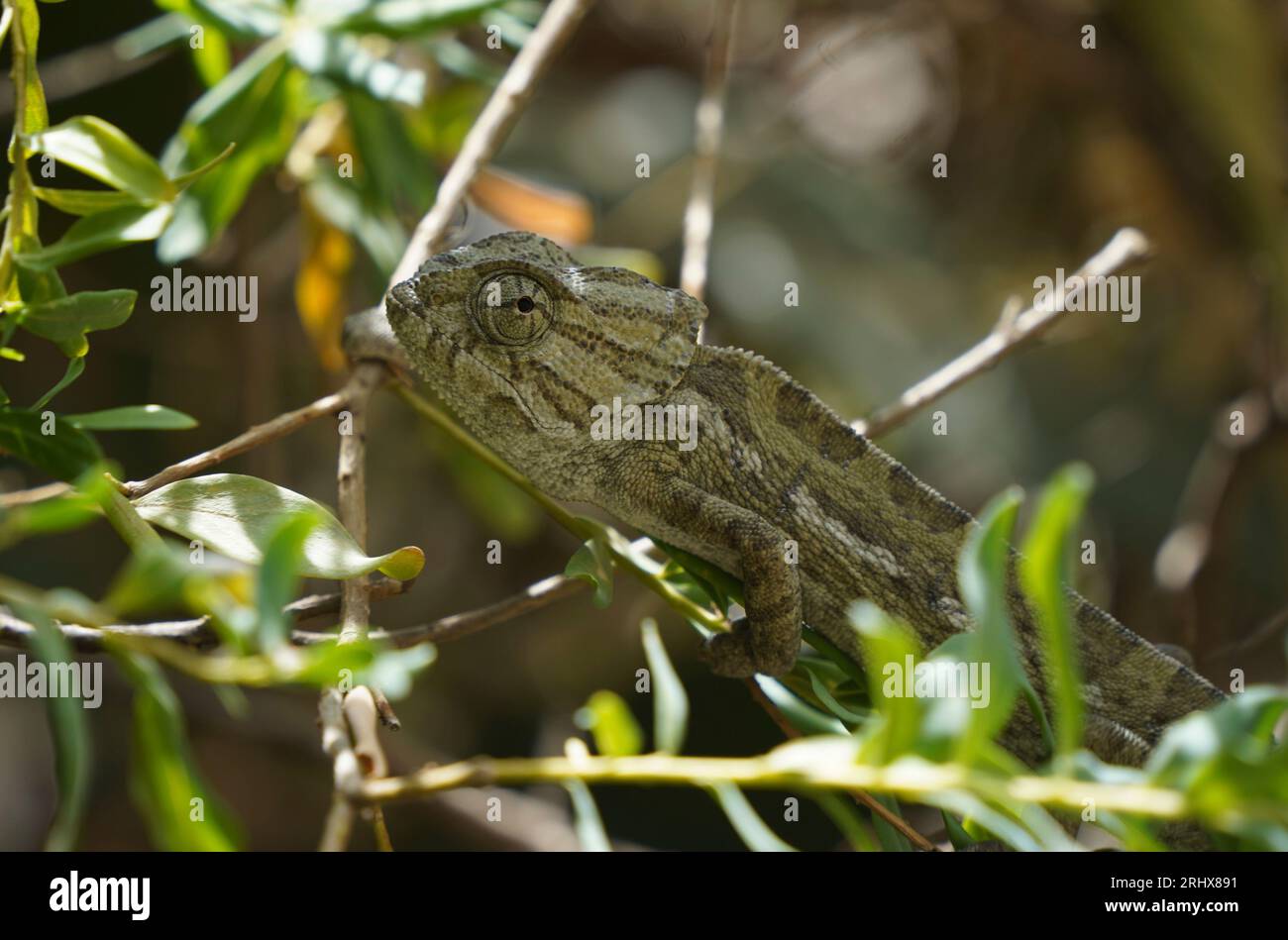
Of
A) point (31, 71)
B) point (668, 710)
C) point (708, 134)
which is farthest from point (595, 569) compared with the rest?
point (708, 134)

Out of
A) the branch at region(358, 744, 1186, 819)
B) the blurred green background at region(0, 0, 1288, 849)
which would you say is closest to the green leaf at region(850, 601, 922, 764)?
the branch at region(358, 744, 1186, 819)

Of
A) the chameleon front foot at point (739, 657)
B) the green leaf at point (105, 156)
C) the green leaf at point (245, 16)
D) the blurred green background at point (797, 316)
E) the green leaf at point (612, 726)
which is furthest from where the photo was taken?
the blurred green background at point (797, 316)

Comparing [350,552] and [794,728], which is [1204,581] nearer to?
[794,728]

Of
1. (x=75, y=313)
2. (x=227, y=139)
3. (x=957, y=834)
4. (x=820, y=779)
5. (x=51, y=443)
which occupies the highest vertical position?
(x=227, y=139)

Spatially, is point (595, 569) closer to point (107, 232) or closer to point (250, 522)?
point (250, 522)

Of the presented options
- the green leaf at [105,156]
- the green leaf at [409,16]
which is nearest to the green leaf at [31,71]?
the green leaf at [105,156]

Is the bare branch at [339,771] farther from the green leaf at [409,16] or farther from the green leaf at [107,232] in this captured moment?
the green leaf at [409,16]
